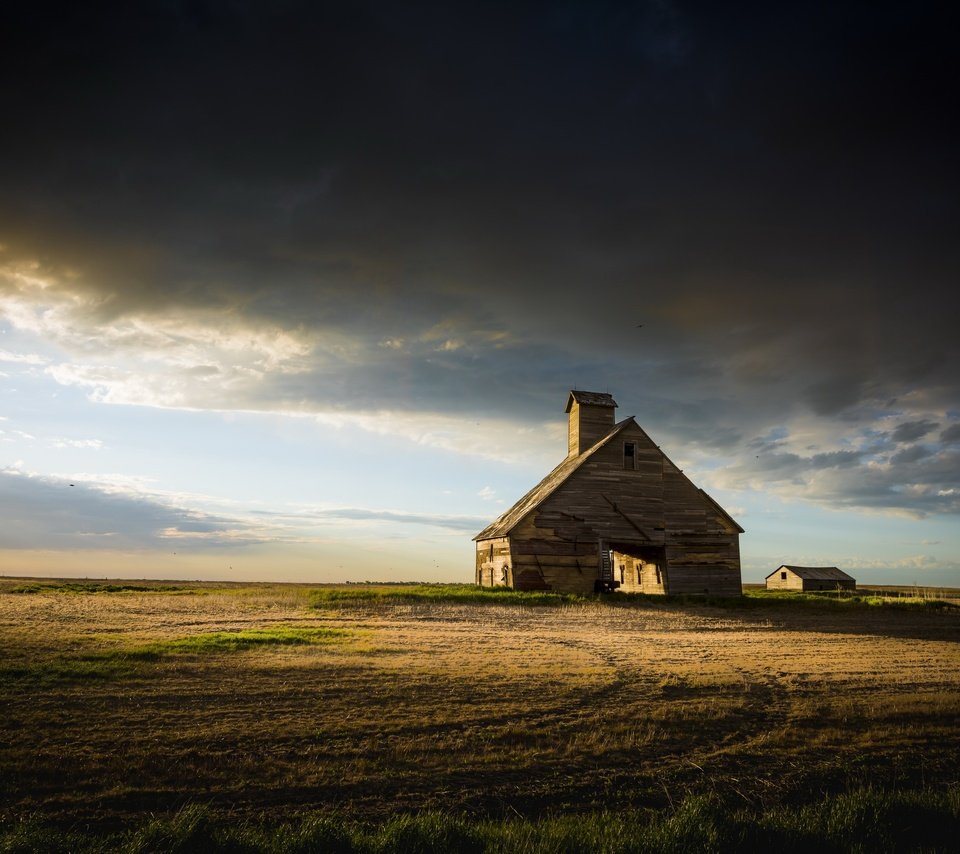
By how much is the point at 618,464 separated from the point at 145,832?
3465cm

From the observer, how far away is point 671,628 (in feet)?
80.3

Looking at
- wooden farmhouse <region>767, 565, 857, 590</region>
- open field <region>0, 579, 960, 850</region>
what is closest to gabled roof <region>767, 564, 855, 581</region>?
wooden farmhouse <region>767, 565, 857, 590</region>

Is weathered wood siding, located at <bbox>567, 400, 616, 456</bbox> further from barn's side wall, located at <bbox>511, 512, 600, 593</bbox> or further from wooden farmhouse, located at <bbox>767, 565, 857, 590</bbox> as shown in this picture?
wooden farmhouse, located at <bbox>767, 565, 857, 590</bbox>

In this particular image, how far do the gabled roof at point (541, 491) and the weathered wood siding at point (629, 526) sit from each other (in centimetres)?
31

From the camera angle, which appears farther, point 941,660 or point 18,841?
point 941,660

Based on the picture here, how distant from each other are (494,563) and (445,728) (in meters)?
31.2

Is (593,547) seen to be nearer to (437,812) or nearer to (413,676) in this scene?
(413,676)

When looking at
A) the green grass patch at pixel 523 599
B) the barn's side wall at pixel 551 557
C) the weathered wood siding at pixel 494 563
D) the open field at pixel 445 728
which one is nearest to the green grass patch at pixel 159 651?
the open field at pixel 445 728

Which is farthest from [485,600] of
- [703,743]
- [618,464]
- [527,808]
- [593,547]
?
[527,808]

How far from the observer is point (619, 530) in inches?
1513

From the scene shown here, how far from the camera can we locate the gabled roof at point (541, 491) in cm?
3806

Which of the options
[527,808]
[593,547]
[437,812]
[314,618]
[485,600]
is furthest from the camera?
[593,547]

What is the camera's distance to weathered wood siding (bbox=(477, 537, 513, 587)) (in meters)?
37.8

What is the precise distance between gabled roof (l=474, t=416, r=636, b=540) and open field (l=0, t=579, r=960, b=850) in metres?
19.3
